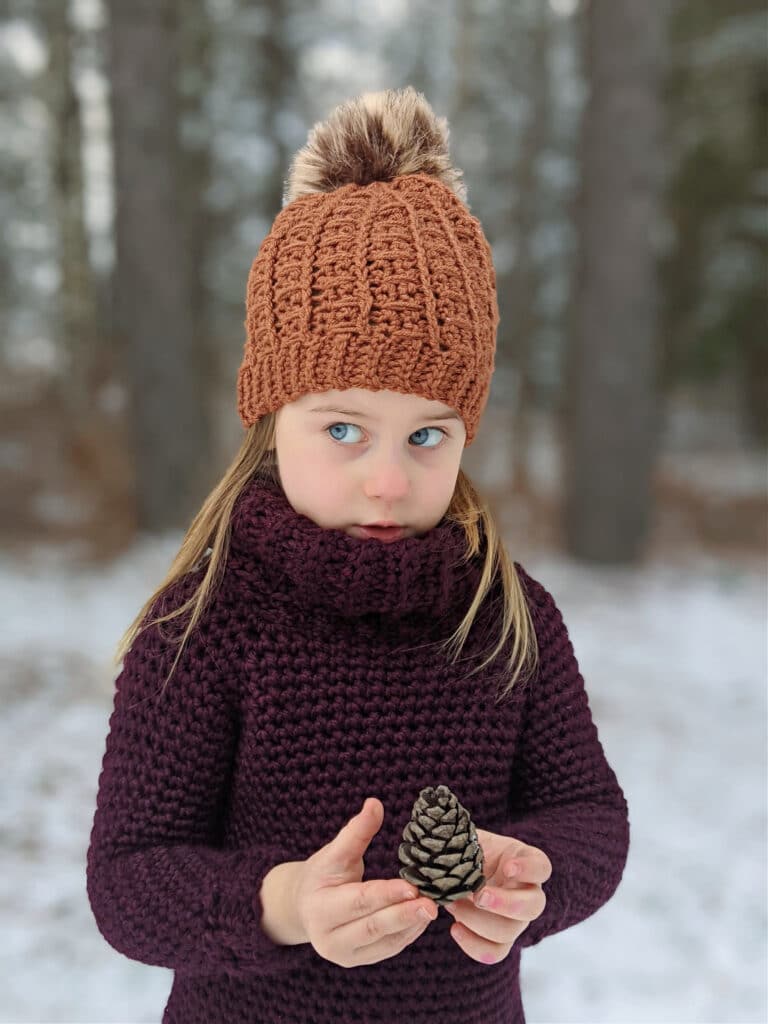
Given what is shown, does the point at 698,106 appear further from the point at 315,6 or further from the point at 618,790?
the point at 618,790

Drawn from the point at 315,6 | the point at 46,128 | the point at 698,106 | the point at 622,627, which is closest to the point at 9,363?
the point at 46,128

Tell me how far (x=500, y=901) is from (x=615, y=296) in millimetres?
6001

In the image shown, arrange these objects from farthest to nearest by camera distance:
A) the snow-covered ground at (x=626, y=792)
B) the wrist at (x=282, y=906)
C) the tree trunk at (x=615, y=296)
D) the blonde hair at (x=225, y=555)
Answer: the tree trunk at (x=615, y=296), the snow-covered ground at (x=626, y=792), the blonde hair at (x=225, y=555), the wrist at (x=282, y=906)

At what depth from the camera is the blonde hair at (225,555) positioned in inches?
54.7

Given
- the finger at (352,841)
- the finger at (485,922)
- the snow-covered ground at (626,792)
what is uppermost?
the finger at (352,841)

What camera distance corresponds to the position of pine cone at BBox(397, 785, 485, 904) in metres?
1.06

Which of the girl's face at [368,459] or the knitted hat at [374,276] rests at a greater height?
the knitted hat at [374,276]

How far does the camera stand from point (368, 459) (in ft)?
4.37

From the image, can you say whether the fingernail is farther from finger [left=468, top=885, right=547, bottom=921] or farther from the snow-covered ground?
the snow-covered ground

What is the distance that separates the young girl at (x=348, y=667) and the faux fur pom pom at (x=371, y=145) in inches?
0.9

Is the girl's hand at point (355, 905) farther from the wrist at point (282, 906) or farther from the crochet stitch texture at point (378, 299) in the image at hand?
the crochet stitch texture at point (378, 299)

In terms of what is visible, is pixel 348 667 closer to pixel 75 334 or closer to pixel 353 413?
pixel 353 413

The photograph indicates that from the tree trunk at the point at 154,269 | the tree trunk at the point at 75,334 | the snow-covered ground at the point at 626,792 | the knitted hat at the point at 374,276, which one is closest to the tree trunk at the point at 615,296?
the snow-covered ground at the point at 626,792

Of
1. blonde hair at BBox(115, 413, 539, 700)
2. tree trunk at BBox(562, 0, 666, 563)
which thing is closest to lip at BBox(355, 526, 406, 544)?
blonde hair at BBox(115, 413, 539, 700)
